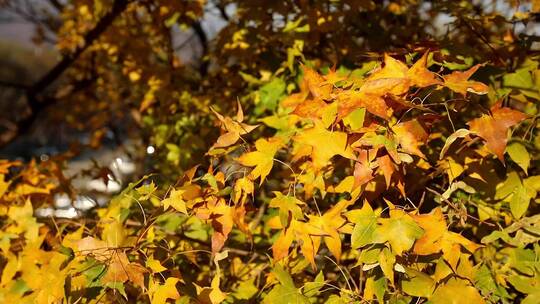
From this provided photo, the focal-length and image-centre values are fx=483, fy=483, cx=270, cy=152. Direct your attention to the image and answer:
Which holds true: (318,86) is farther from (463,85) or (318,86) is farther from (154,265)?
(154,265)

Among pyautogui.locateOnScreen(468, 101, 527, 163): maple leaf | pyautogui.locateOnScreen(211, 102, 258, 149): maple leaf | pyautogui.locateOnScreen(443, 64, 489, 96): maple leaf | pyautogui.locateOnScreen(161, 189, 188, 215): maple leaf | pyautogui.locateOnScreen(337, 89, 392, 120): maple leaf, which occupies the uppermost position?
pyautogui.locateOnScreen(337, 89, 392, 120): maple leaf

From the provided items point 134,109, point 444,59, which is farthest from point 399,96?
point 134,109

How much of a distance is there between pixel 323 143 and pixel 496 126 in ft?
1.50

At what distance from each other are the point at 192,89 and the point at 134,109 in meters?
2.32

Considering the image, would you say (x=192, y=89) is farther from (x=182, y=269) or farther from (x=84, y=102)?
(x=84, y=102)

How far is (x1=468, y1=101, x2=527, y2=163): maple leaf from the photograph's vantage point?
1.25m

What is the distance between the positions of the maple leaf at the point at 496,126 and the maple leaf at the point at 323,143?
0.34 meters

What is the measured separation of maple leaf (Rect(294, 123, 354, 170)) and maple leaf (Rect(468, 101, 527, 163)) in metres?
0.34

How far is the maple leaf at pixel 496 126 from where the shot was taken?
1255mm

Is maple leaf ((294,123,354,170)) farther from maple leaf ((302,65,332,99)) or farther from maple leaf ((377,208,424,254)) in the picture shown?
maple leaf ((377,208,424,254))

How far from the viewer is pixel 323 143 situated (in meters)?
1.32

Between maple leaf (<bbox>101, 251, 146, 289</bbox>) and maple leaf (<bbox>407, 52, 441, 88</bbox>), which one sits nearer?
maple leaf (<bbox>407, 52, 441, 88</bbox>)

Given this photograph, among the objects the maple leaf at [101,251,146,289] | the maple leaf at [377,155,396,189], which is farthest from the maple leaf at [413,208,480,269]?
the maple leaf at [101,251,146,289]

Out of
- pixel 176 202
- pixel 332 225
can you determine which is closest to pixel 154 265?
pixel 176 202
